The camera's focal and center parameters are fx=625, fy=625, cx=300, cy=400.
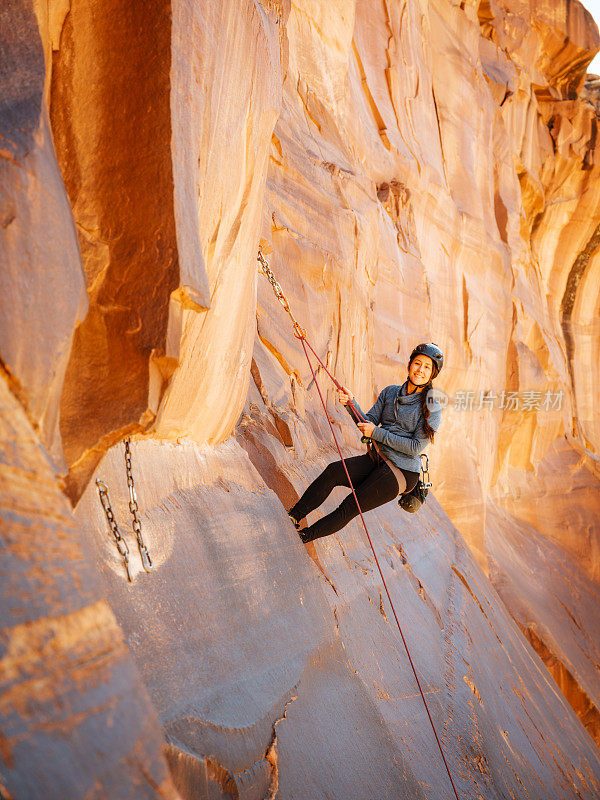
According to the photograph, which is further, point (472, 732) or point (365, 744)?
point (472, 732)

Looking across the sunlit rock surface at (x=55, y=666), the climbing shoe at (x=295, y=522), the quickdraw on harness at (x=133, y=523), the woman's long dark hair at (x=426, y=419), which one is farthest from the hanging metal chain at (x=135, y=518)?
the woman's long dark hair at (x=426, y=419)

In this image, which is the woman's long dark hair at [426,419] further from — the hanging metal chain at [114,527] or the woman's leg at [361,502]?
the hanging metal chain at [114,527]

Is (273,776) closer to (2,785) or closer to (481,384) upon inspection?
(2,785)

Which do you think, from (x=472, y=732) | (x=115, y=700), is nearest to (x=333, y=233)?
(x=472, y=732)

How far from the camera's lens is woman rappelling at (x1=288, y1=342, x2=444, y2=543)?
4.00 metres

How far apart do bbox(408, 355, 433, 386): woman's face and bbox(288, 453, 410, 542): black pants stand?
59 cm

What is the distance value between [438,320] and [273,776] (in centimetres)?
910

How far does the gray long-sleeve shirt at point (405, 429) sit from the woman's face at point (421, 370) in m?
0.07

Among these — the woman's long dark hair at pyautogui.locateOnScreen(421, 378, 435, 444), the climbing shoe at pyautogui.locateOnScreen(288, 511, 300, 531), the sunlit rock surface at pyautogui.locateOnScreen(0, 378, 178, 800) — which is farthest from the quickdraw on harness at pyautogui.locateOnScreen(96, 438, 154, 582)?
the woman's long dark hair at pyautogui.locateOnScreen(421, 378, 435, 444)

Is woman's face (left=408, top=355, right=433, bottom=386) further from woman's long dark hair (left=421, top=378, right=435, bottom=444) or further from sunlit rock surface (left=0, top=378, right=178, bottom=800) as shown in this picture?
sunlit rock surface (left=0, top=378, right=178, bottom=800)

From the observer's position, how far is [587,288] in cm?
1744

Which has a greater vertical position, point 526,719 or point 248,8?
point 248,8

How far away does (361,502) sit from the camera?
4035mm

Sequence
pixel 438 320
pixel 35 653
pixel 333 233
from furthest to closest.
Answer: pixel 438 320
pixel 333 233
pixel 35 653
